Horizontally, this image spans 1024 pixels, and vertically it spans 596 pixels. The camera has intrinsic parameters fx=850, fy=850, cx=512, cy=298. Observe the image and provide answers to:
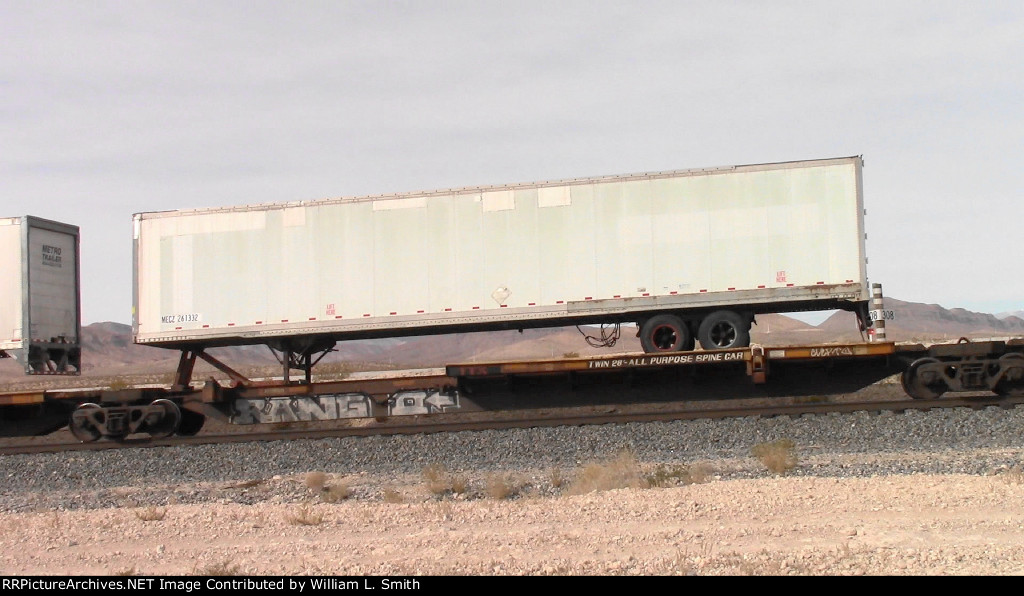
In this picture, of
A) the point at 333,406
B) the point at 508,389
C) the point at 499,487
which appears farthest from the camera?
the point at 508,389

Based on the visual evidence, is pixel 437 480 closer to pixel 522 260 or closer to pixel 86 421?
pixel 522 260

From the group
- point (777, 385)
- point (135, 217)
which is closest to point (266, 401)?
point (135, 217)

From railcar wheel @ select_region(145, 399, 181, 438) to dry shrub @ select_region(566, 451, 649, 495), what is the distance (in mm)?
8066

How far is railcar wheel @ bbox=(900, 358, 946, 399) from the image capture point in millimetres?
13672

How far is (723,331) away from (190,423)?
32.2 ft

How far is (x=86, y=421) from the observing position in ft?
48.4

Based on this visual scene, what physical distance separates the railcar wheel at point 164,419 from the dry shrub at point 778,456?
973 centimetres

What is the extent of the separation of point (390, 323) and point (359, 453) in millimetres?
3458

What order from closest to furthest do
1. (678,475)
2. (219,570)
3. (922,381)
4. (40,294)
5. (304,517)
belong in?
(219,570) < (304,517) < (678,475) < (922,381) < (40,294)

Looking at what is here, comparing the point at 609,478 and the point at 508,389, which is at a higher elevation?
the point at 508,389

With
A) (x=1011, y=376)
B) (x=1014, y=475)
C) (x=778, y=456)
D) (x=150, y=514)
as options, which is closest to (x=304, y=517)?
(x=150, y=514)

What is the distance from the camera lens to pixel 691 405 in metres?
15.2

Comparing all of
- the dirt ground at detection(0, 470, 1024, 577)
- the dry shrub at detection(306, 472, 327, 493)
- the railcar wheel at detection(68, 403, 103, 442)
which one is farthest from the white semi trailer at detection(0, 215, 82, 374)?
the dry shrub at detection(306, 472, 327, 493)
